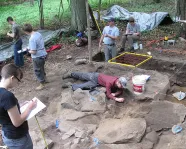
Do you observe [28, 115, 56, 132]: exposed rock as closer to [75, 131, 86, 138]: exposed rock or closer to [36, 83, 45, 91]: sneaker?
[75, 131, 86, 138]: exposed rock

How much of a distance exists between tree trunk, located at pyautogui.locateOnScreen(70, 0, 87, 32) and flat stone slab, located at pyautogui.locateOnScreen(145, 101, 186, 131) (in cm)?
638

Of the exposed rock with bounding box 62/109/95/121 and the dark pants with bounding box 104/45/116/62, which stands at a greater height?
the dark pants with bounding box 104/45/116/62

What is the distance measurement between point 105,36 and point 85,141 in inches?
146

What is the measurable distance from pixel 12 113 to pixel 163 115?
3050 millimetres

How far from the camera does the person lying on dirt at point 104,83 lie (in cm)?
532

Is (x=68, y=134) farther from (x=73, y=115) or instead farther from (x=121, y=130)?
(x=121, y=130)

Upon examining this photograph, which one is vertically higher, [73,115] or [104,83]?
[104,83]

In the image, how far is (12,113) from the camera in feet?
8.56

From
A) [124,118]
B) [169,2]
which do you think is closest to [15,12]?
[169,2]

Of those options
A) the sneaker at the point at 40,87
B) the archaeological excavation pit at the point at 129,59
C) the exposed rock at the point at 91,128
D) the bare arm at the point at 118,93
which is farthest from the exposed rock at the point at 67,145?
the archaeological excavation pit at the point at 129,59

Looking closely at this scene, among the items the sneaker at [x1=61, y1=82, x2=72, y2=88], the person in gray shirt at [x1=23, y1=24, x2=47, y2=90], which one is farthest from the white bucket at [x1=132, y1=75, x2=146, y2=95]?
the person in gray shirt at [x1=23, y1=24, x2=47, y2=90]

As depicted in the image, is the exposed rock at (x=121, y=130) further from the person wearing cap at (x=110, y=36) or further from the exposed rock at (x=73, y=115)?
the person wearing cap at (x=110, y=36)

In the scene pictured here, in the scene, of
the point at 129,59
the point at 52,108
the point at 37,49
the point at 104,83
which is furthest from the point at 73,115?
the point at 129,59

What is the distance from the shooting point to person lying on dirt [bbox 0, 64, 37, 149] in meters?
2.58
